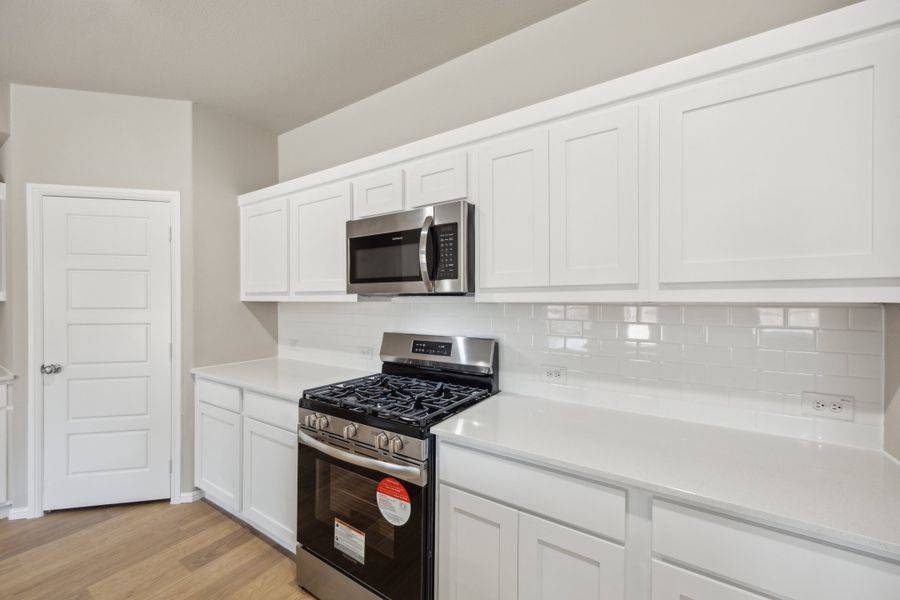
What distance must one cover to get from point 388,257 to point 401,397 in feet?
2.33

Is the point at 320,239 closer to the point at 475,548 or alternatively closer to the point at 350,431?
the point at 350,431

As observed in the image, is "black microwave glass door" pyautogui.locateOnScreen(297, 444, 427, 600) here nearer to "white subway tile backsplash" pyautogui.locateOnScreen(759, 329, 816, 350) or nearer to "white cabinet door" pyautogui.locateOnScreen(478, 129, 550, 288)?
"white cabinet door" pyautogui.locateOnScreen(478, 129, 550, 288)

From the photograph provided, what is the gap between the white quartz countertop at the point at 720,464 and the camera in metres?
A: 0.95

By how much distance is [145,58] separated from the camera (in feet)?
7.71

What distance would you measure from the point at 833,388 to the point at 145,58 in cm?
367

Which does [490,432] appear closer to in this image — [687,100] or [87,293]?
[687,100]

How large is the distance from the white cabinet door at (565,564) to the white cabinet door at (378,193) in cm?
157

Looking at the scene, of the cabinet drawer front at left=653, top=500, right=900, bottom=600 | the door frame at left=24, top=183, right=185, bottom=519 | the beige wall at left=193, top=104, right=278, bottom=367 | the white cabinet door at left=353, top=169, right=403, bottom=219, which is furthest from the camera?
the beige wall at left=193, top=104, right=278, bottom=367

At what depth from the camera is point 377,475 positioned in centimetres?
169

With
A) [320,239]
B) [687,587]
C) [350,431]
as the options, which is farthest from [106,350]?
[687,587]

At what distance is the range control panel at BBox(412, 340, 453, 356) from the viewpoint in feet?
7.27

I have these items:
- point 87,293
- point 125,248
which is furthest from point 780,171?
point 87,293

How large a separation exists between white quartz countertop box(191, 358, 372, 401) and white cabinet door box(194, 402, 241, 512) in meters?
0.22

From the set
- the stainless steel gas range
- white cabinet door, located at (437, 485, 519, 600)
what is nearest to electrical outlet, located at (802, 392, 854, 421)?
white cabinet door, located at (437, 485, 519, 600)
